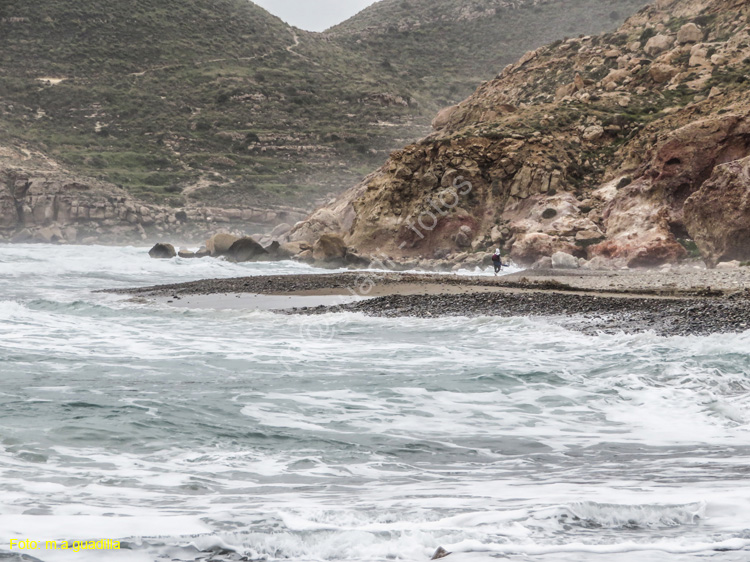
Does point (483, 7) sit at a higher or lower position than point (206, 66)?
higher

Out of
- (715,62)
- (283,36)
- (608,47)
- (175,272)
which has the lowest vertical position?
(175,272)

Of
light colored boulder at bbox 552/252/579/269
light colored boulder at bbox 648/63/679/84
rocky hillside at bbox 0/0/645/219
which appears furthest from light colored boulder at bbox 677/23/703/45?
rocky hillside at bbox 0/0/645/219

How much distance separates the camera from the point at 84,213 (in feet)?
252

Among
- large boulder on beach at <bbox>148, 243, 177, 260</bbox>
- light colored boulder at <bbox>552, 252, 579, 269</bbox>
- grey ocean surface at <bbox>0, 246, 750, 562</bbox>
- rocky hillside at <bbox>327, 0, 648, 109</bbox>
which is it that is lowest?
grey ocean surface at <bbox>0, 246, 750, 562</bbox>

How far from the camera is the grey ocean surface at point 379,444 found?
5.13 m

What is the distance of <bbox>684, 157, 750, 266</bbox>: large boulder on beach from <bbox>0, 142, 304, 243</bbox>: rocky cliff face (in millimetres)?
57394

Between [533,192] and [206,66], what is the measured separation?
8226 cm

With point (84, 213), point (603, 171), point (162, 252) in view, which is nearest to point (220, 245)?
point (162, 252)

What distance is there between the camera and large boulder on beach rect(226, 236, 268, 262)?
4562cm

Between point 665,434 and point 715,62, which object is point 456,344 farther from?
point 715,62

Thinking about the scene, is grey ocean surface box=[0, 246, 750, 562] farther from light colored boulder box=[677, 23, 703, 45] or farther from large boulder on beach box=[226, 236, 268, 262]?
light colored boulder box=[677, 23, 703, 45]

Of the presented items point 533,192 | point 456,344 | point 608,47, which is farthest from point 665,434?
point 608,47

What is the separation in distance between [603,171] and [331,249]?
14.5 meters

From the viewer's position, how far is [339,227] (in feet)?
161
